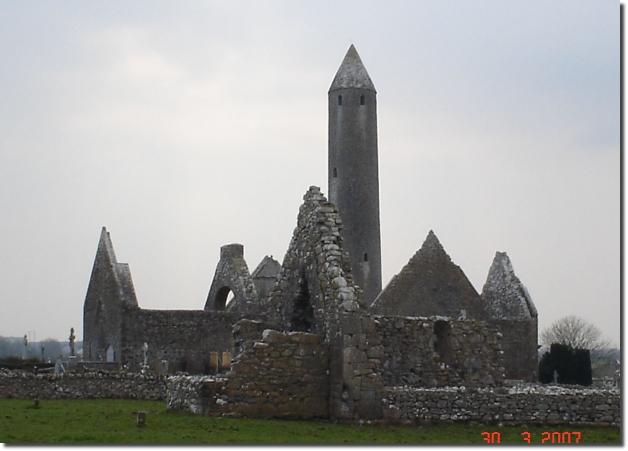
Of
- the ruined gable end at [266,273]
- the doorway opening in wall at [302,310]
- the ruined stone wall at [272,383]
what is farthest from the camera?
the ruined gable end at [266,273]

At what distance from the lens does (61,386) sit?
28.6 metres

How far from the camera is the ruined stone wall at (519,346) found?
43594 mm

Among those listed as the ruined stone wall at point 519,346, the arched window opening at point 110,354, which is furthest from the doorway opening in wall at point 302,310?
the ruined stone wall at point 519,346

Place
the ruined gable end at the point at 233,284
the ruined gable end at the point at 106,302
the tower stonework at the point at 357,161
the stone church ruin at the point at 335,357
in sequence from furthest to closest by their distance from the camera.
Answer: the tower stonework at the point at 357,161, the ruined gable end at the point at 233,284, the ruined gable end at the point at 106,302, the stone church ruin at the point at 335,357

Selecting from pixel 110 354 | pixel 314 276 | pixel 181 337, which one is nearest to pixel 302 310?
pixel 314 276

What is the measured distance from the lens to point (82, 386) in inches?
1134

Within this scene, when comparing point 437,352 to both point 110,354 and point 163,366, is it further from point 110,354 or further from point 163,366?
point 110,354

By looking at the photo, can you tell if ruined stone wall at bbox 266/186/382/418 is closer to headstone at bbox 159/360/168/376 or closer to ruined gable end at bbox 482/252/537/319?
headstone at bbox 159/360/168/376

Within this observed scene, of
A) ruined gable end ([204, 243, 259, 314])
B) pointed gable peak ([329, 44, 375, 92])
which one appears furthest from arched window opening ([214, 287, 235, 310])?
pointed gable peak ([329, 44, 375, 92])

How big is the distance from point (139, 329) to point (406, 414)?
727 inches

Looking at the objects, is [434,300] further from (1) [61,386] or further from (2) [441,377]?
(2) [441,377]

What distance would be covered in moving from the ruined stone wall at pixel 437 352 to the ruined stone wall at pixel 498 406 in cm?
186

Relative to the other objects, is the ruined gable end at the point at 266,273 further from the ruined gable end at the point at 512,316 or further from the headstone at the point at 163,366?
the headstone at the point at 163,366

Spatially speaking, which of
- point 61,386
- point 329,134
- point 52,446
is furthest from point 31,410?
point 329,134
